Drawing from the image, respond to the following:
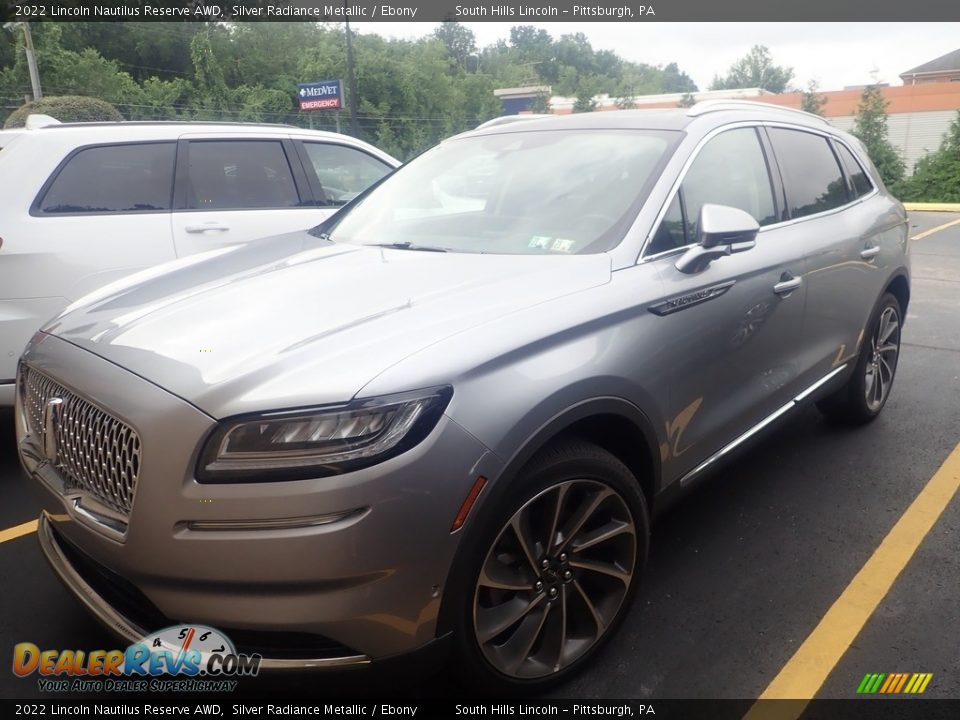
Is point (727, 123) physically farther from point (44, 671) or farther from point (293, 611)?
point (44, 671)

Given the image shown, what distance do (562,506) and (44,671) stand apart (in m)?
1.72

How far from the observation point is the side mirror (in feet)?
8.41

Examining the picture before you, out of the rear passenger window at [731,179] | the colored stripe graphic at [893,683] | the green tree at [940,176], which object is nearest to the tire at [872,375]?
the rear passenger window at [731,179]

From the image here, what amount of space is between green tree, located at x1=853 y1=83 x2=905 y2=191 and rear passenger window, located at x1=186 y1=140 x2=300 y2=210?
24665 mm

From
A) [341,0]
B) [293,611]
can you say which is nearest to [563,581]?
[293,611]

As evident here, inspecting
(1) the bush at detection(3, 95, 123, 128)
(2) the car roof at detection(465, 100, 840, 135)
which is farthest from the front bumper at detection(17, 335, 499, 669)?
(1) the bush at detection(3, 95, 123, 128)

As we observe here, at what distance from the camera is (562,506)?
2174 millimetres

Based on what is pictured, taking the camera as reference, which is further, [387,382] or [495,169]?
[495,169]

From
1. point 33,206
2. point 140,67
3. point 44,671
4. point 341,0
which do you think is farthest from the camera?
point 140,67

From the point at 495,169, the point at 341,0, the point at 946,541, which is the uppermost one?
the point at 341,0

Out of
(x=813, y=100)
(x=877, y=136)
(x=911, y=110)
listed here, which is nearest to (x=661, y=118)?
(x=877, y=136)

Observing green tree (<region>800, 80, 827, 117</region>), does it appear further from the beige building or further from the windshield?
the windshield

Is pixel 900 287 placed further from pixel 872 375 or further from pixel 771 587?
pixel 771 587

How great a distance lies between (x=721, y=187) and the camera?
3.06 meters
